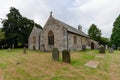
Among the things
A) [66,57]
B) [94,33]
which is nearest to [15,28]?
Result: [94,33]

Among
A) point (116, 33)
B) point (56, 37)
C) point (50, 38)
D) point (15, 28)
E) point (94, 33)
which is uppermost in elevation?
point (15, 28)

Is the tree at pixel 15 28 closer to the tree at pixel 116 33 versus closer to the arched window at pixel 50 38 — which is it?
the arched window at pixel 50 38

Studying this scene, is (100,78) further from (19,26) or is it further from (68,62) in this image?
(19,26)

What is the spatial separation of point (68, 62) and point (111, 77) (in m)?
5.71

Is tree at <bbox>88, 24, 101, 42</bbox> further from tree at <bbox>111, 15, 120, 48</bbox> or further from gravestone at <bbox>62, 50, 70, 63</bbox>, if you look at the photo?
gravestone at <bbox>62, 50, 70, 63</bbox>

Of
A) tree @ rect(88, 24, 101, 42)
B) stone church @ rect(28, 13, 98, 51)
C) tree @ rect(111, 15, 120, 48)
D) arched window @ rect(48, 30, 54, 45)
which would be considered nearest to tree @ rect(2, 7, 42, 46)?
stone church @ rect(28, 13, 98, 51)

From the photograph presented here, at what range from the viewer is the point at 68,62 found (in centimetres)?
1466

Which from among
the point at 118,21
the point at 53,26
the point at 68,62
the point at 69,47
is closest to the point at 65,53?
the point at 68,62

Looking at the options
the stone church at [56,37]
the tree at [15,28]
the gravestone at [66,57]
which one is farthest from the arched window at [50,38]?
the gravestone at [66,57]

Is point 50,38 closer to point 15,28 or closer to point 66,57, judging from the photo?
point 66,57

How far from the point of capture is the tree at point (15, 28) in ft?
137

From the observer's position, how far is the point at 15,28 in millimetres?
43438

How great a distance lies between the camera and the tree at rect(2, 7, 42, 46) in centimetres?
4181

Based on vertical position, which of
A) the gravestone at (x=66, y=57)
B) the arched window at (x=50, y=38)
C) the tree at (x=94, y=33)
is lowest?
the gravestone at (x=66, y=57)
